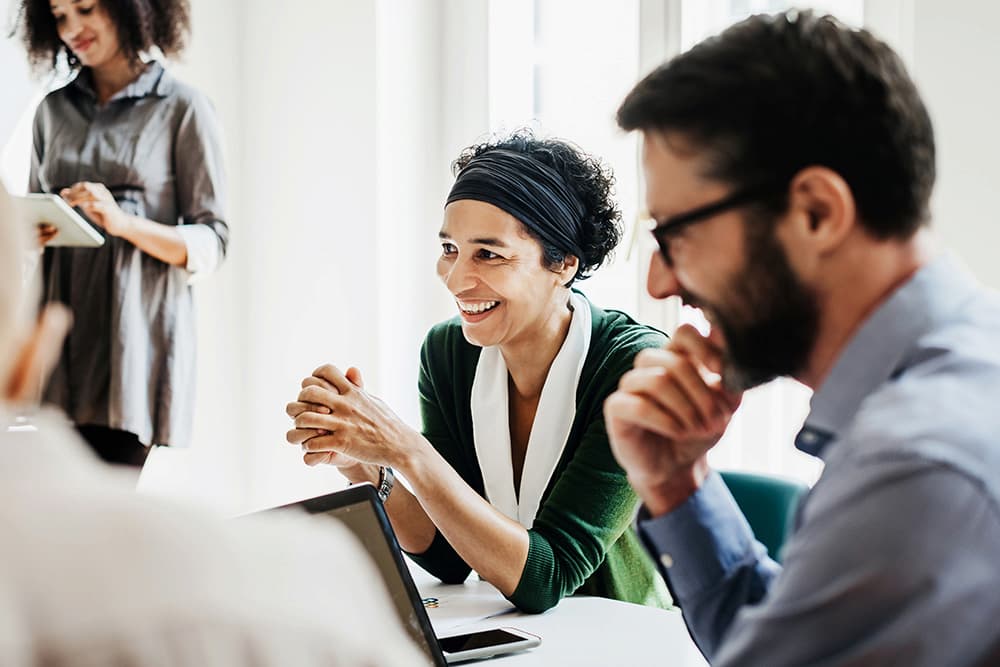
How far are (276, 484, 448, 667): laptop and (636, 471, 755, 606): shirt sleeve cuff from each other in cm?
25

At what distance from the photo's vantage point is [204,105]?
2543 millimetres

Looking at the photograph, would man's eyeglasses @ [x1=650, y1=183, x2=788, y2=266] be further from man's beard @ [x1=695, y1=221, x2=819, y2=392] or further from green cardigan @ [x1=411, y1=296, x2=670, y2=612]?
green cardigan @ [x1=411, y1=296, x2=670, y2=612]

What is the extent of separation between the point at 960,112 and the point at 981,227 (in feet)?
0.81

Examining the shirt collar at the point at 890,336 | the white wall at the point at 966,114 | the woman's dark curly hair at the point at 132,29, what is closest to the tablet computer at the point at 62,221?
the woman's dark curly hair at the point at 132,29

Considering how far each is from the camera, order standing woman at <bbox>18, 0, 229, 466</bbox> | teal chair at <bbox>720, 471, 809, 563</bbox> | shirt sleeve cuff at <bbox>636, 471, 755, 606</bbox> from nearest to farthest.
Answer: shirt sleeve cuff at <bbox>636, 471, 755, 606</bbox> → teal chair at <bbox>720, 471, 809, 563</bbox> → standing woman at <bbox>18, 0, 229, 466</bbox>

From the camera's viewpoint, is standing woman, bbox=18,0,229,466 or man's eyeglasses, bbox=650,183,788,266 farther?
standing woman, bbox=18,0,229,466

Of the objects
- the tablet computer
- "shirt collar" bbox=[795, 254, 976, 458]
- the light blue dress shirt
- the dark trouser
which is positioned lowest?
the dark trouser

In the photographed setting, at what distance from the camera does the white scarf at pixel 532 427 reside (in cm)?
181

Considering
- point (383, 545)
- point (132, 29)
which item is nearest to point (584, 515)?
point (383, 545)

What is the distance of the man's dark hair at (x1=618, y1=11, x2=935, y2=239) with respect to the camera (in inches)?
34.1

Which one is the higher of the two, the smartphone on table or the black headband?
the black headband

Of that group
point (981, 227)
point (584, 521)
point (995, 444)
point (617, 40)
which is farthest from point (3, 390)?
point (617, 40)

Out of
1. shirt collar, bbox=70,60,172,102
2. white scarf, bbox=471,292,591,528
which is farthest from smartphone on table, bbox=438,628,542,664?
shirt collar, bbox=70,60,172,102

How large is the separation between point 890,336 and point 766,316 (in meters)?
0.11
